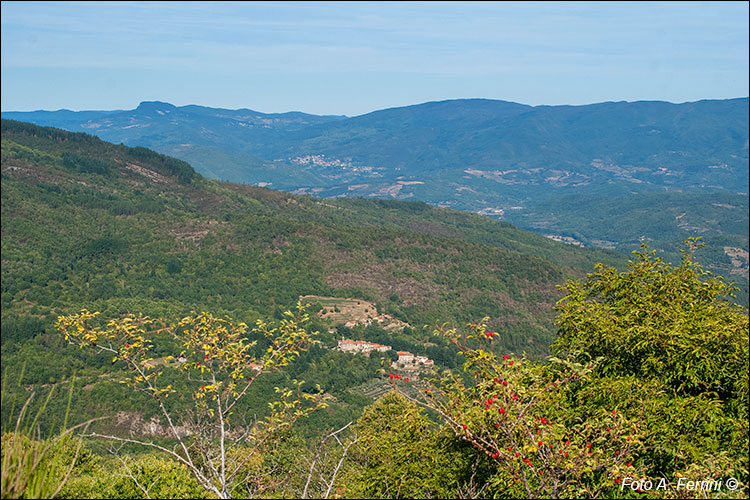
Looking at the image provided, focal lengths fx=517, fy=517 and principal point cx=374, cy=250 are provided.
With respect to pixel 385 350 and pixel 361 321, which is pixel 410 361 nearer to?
pixel 385 350

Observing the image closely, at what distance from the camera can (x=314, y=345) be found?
74.1m

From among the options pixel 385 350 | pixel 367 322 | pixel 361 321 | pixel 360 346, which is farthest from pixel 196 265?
pixel 385 350

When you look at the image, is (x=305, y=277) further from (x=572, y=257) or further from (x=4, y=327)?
(x=572, y=257)

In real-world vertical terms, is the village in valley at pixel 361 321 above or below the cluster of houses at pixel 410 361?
above

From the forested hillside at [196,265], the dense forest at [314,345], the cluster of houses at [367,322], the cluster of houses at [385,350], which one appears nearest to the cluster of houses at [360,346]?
the cluster of houses at [385,350]

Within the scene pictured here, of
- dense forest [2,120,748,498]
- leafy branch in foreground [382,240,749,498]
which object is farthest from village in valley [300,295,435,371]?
leafy branch in foreground [382,240,749,498]

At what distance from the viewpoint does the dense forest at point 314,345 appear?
31.4ft

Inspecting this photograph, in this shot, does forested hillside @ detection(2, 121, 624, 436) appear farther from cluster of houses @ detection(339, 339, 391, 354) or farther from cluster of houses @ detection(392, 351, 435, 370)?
cluster of houses @ detection(392, 351, 435, 370)

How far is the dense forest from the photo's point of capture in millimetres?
9556

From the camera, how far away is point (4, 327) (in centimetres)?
6744

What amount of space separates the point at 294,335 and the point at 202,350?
201cm

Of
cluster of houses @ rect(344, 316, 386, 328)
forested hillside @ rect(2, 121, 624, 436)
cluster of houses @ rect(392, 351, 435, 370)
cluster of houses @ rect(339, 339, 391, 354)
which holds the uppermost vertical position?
forested hillside @ rect(2, 121, 624, 436)

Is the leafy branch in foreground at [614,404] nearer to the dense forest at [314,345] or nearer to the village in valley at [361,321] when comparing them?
the dense forest at [314,345]

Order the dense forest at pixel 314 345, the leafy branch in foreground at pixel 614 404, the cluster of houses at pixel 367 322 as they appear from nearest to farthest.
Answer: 1. the leafy branch in foreground at pixel 614 404
2. the dense forest at pixel 314 345
3. the cluster of houses at pixel 367 322
